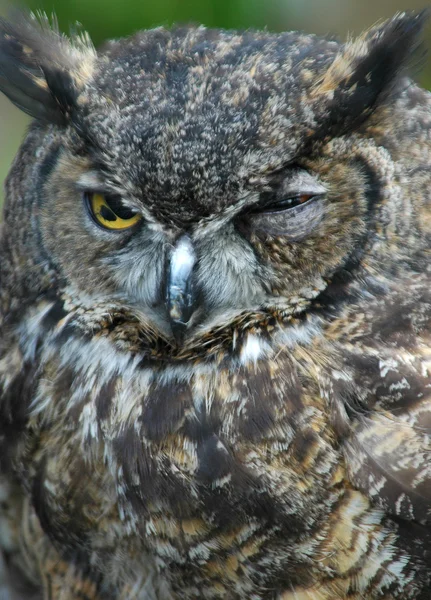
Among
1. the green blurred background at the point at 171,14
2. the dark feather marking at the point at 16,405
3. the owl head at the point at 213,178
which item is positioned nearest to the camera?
the owl head at the point at 213,178

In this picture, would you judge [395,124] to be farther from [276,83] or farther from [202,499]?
[202,499]

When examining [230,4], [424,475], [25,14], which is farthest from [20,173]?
A: [230,4]

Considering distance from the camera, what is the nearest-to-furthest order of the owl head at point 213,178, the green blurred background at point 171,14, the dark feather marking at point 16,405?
the owl head at point 213,178 < the dark feather marking at point 16,405 < the green blurred background at point 171,14

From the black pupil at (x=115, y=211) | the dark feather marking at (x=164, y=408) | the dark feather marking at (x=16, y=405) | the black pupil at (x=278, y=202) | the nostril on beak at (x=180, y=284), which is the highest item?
the black pupil at (x=278, y=202)

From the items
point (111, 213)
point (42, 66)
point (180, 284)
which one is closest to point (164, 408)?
point (180, 284)

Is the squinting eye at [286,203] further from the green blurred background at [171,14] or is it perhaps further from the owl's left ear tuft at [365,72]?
the green blurred background at [171,14]

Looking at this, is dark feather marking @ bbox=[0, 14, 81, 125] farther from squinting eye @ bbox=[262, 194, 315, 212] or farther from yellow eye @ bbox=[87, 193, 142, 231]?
squinting eye @ bbox=[262, 194, 315, 212]

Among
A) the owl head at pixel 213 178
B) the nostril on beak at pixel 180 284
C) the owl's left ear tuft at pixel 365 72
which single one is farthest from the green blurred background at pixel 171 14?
the nostril on beak at pixel 180 284

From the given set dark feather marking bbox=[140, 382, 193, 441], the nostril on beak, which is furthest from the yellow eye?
dark feather marking bbox=[140, 382, 193, 441]
